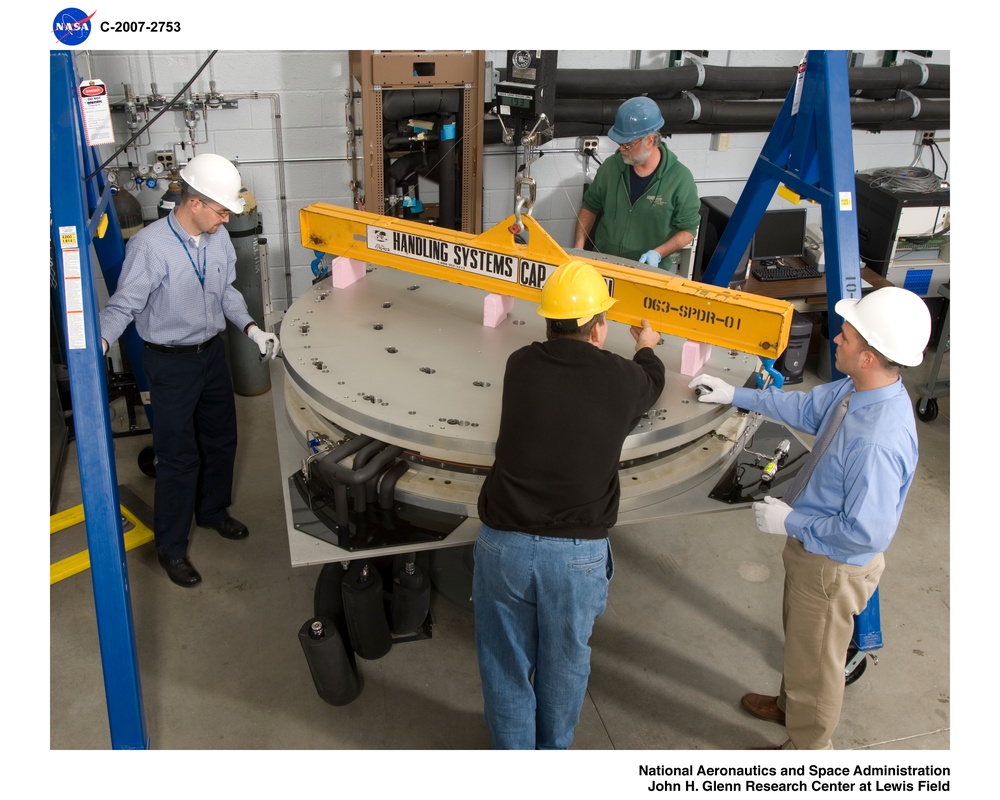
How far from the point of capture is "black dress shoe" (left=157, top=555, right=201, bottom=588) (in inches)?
155

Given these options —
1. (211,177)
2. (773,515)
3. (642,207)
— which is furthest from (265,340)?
(773,515)

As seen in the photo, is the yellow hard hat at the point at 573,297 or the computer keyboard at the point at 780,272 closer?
the yellow hard hat at the point at 573,297

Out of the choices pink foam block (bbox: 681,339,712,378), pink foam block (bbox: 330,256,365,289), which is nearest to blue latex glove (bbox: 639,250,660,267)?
pink foam block (bbox: 681,339,712,378)

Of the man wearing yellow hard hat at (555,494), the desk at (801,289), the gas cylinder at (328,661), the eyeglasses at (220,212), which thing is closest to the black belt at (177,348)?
the eyeglasses at (220,212)

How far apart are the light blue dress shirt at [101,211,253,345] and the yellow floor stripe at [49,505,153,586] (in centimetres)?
110

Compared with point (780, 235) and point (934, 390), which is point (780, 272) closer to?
point (780, 235)

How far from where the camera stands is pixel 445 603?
153 inches

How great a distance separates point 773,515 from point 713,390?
1.76ft

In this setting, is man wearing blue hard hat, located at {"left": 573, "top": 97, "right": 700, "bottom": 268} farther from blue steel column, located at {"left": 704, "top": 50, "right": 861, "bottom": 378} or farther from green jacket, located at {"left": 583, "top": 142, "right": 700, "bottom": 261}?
blue steel column, located at {"left": 704, "top": 50, "right": 861, "bottom": 378}

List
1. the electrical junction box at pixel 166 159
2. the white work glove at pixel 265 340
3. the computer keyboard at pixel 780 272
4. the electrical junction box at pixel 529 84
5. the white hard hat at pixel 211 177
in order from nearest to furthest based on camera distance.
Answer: the white hard hat at pixel 211 177 → the white work glove at pixel 265 340 → the electrical junction box at pixel 529 84 → the electrical junction box at pixel 166 159 → the computer keyboard at pixel 780 272

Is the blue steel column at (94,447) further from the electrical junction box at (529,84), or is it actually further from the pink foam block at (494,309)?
the electrical junction box at (529,84)

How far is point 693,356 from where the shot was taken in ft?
11.1

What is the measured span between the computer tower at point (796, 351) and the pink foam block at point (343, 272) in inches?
115
